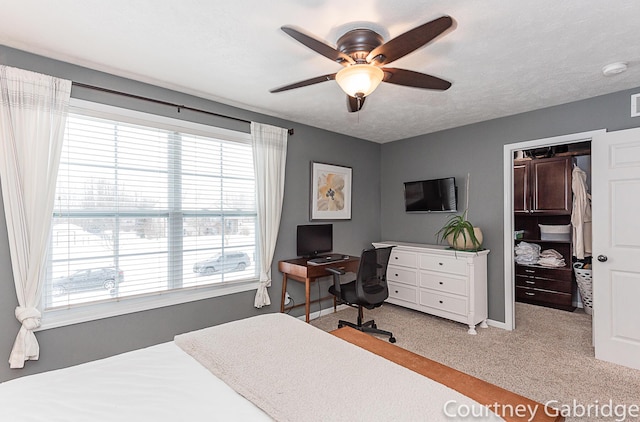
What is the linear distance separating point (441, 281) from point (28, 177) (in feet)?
13.3

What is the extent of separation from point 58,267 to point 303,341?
1993 millimetres

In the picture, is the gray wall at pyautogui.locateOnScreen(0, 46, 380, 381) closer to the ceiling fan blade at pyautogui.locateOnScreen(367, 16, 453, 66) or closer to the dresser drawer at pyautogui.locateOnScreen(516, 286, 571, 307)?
the ceiling fan blade at pyautogui.locateOnScreen(367, 16, 453, 66)

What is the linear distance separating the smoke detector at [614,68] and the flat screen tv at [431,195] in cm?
188

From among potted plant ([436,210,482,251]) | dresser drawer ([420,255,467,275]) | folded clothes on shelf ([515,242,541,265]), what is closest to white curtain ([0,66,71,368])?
dresser drawer ([420,255,467,275])

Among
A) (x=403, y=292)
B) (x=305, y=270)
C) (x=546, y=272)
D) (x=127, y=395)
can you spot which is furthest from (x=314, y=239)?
(x=546, y=272)

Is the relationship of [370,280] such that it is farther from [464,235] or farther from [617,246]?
[617,246]

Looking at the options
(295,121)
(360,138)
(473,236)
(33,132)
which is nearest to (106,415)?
(33,132)

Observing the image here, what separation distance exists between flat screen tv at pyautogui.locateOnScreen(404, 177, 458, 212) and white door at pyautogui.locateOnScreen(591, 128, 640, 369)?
4.75 ft

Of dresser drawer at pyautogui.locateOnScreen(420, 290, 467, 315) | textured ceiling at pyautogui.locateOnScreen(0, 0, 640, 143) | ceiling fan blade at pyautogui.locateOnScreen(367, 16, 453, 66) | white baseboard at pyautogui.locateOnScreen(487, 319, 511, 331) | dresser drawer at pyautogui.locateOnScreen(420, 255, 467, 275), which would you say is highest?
textured ceiling at pyautogui.locateOnScreen(0, 0, 640, 143)

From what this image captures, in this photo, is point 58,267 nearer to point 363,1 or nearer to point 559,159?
point 363,1

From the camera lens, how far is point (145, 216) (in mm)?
2773

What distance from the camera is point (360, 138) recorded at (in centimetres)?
473

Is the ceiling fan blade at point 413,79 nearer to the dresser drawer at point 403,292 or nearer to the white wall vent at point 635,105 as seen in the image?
the white wall vent at point 635,105

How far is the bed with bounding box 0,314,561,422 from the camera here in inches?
45.1
